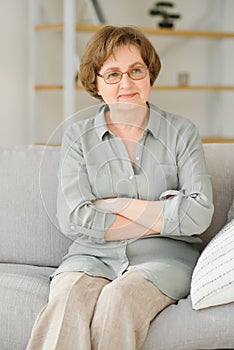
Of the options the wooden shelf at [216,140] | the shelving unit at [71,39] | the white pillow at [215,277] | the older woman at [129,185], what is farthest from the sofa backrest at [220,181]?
the wooden shelf at [216,140]

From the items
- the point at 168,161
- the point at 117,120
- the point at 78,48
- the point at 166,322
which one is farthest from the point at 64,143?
the point at 78,48

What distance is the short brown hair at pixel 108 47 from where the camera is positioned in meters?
2.11

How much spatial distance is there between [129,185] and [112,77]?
33 cm

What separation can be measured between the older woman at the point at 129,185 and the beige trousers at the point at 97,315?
2 centimetres

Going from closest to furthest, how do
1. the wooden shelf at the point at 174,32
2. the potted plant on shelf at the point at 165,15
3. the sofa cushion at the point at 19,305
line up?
1. the sofa cushion at the point at 19,305
2. the wooden shelf at the point at 174,32
3. the potted plant on shelf at the point at 165,15

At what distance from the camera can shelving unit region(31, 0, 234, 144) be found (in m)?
4.45

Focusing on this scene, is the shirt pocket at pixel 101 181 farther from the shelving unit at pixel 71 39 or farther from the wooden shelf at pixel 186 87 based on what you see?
the wooden shelf at pixel 186 87

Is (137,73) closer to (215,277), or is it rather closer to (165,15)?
(215,277)

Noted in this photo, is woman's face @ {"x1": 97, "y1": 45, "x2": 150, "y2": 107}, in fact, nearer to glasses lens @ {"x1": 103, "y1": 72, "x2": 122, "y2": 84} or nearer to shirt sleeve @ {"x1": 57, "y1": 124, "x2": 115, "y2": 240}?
glasses lens @ {"x1": 103, "y1": 72, "x2": 122, "y2": 84}

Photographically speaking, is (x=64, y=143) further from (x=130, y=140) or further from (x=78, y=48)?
(x=78, y=48)

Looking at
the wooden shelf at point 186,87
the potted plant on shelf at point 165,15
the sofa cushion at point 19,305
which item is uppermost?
the potted plant on shelf at point 165,15

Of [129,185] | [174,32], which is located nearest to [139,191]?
[129,185]

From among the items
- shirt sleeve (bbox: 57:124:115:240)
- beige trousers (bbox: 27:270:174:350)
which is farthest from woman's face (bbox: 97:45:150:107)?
beige trousers (bbox: 27:270:174:350)

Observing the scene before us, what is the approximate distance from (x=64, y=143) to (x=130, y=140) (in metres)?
0.21
